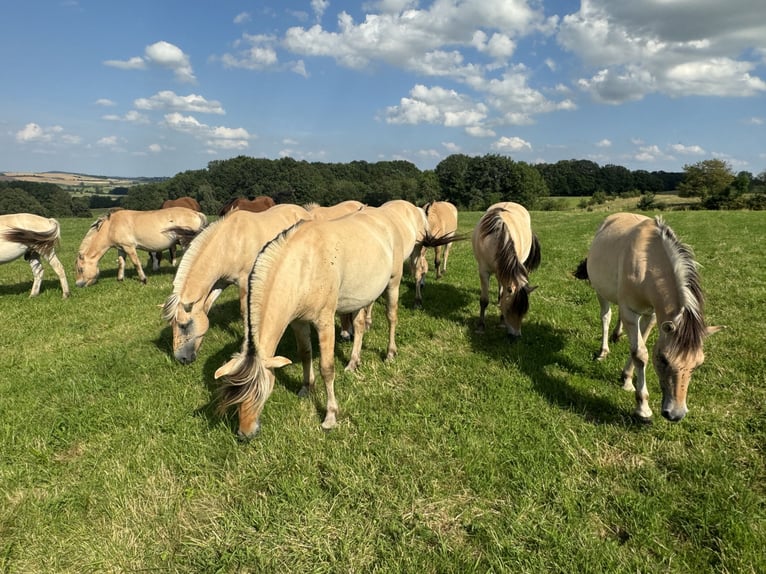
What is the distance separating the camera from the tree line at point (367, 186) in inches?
2042

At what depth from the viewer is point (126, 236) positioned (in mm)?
10203

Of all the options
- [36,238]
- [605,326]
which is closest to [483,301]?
[605,326]

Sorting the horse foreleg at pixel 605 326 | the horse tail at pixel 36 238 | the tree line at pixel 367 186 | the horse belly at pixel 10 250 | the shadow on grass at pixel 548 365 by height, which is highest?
the tree line at pixel 367 186

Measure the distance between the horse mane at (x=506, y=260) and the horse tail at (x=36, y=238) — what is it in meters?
10.3

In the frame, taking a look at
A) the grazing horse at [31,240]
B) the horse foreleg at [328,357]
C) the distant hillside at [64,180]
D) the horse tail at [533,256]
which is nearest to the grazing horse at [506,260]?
the horse tail at [533,256]

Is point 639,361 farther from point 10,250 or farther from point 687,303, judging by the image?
point 10,250

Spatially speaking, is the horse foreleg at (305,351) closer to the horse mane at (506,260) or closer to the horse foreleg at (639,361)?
the horse mane at (506,260)

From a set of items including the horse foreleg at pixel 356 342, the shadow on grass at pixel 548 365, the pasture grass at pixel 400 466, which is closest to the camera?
the pasture grass at pixel 400 466

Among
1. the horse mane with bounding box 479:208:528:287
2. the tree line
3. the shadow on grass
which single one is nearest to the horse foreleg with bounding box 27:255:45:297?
the shadow on grass

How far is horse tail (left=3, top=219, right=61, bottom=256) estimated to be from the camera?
8555 mm

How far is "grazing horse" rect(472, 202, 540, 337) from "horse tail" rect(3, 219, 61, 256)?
10.0m

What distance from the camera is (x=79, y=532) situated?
2.90 m

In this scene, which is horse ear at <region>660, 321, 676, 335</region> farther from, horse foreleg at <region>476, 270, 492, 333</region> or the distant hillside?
the distant hillside

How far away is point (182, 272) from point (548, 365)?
16.9 feet
